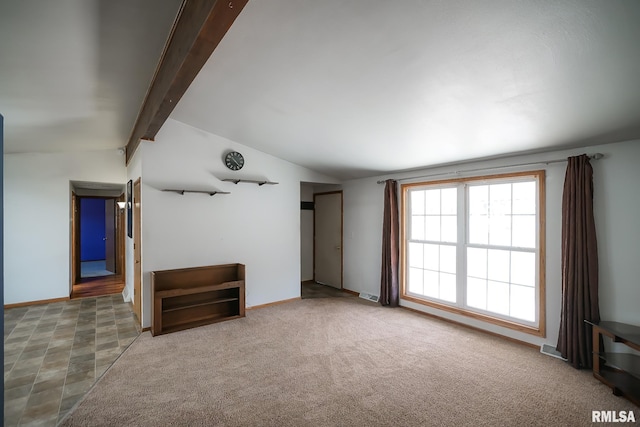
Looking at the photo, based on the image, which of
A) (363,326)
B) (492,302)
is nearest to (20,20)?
(363,326)

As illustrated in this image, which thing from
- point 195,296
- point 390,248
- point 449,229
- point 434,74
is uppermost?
point 434,74

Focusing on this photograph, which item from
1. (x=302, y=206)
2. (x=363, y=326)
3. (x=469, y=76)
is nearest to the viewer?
(x=469, y=76)

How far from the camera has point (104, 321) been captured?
4.09m

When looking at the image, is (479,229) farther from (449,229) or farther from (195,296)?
(195,296)

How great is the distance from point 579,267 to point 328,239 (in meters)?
4.07

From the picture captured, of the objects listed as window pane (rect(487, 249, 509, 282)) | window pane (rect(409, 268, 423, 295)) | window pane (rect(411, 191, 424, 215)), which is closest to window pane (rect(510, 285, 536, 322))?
window pane (rect(487, 249, 509, 282))

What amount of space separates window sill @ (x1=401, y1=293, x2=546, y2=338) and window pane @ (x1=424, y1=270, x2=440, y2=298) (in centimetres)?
14

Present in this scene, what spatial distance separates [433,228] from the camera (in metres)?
4.45

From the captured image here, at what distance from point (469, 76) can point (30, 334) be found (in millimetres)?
5479

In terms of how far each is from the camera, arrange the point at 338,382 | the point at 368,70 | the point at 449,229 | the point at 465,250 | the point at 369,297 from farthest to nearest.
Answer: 1. the point at 369,297
2. the point at 449,229
3. the point at 465,250
4. the point at 338,382
5. the point at 368,70

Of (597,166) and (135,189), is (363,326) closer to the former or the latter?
(597,166)

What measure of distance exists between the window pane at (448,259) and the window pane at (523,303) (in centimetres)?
79

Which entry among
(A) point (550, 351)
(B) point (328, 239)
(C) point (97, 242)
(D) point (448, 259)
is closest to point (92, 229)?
(C) point (97, 242)

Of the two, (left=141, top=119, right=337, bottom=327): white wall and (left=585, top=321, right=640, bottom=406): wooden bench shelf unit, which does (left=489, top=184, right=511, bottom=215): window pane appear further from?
(left=141, top=119, right=337, bottom=327): white wall
